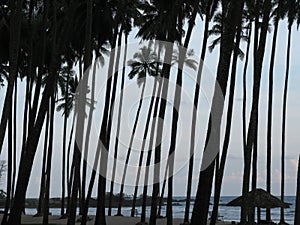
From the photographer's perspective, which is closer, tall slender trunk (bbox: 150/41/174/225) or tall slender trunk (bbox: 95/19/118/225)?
tall slender trunk (bbox: 95/19/118/225)

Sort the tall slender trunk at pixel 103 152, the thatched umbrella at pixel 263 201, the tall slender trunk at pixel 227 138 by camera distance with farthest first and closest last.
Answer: the thatched umbrella at pixel 263 201 < the tall slender trunk at pixel 103 152 < the tall slender trunk at pixel 227 138

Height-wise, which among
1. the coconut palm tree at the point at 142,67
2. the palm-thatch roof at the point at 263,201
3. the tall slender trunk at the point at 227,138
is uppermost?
the coconut palm tree at the point at 142,67

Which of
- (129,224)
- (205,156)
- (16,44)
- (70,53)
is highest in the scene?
(70,53)

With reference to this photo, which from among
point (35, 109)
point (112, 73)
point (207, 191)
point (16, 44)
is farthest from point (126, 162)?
point (207, 191)

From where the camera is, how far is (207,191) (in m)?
13.1

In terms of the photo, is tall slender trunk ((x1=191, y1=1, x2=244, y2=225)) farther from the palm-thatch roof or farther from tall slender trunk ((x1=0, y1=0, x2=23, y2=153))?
the palm-thatch roof

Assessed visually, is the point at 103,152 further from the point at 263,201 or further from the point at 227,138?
the point at 263,201

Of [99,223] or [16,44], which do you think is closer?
[16,44]

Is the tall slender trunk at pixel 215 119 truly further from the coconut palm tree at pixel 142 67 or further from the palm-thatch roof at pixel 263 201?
the coconut palm tree at pixel 142 67

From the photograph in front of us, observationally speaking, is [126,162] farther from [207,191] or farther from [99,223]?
[207,191]

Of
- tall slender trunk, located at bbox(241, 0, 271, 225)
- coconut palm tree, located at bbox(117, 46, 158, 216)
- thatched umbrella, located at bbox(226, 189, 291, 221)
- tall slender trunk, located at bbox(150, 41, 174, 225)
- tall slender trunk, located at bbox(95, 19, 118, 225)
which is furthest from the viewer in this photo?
coconut palm tree, located at bbox(117, 46, 158, 216)

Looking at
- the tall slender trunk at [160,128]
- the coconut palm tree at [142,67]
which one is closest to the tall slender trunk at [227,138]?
the tall slender trunk at [160,128]

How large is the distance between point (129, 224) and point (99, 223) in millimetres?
4799

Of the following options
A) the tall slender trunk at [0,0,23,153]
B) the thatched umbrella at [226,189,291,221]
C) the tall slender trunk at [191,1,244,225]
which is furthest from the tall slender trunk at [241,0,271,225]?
the tall slender trunk at [0,0,23,153]
